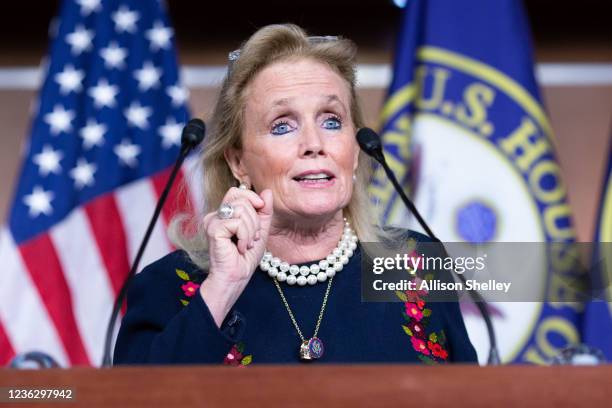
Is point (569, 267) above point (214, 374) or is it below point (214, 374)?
above

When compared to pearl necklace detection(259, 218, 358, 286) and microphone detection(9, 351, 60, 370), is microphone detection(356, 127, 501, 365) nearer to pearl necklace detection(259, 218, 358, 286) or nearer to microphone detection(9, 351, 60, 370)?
pearl necklace detection(259, 218, 358, 286)

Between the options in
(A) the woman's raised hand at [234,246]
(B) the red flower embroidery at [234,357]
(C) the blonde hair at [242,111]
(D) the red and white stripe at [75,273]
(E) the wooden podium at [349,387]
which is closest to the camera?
(E) the wooden podium at [349,387]

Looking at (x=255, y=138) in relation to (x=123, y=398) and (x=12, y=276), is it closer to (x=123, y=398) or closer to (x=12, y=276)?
(x=123, y=398)

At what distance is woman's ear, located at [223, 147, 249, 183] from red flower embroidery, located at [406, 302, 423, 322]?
483 millimetres

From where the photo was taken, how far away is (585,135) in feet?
11.9

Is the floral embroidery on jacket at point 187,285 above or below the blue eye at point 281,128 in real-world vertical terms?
below

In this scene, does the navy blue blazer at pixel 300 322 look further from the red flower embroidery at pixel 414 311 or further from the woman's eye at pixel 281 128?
the woman's eye at pixel 281 128

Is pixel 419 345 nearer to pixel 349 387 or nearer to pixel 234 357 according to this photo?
pixel 234 357

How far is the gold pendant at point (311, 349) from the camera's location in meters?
1.78

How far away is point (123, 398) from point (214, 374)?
4.1 inches

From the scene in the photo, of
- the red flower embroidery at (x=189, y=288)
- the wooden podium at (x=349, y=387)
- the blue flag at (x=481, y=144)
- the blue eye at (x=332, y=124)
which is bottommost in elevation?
the wooden podium at (x=349, y=387)

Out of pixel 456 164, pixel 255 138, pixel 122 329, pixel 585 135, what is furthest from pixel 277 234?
pixel 585 135

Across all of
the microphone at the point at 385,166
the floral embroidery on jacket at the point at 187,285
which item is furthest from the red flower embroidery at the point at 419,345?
the floral embroidery on jacket at the point at 187,285

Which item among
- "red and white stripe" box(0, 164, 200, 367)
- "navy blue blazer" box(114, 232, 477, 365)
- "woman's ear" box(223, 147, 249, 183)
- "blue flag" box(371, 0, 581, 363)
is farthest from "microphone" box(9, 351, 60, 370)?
"blue flag" box(371, 0, 581, 363)
